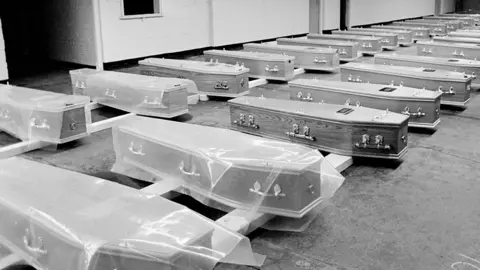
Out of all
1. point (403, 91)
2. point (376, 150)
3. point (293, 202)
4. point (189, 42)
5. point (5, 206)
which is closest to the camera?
point (5, 206)

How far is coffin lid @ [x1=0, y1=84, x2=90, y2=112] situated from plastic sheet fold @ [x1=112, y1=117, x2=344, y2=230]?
788 mm

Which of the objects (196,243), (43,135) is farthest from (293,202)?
(43,135)

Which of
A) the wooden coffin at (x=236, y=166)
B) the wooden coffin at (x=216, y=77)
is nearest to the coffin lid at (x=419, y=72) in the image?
the wooden coffin at (x=216, y=77)

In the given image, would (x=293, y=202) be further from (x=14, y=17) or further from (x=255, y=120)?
(x=14, y=17)

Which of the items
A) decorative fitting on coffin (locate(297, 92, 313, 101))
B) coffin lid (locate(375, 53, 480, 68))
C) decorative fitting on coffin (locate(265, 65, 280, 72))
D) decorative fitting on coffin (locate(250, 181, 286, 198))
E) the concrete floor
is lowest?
the concrete floor

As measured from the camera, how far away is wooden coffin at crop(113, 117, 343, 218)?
2.26m

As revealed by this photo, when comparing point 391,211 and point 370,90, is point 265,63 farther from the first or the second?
point 391,211

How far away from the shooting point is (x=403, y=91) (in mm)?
4027

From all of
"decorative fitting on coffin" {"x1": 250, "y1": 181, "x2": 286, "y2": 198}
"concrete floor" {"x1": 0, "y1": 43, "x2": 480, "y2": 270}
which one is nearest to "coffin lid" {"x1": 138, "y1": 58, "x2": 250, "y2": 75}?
"concrete floor" {"x1": 0, "y1": 43, "x2": 480, "y2": 270}

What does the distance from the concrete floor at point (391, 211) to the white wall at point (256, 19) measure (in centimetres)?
538

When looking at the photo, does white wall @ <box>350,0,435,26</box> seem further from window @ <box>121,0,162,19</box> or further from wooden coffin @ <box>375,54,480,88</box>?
wooden coffin @ <box>375,54,480,88</box>

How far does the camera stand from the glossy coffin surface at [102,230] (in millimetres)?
1623

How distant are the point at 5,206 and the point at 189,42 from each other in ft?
21.7

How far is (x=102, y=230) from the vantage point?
1716mm
